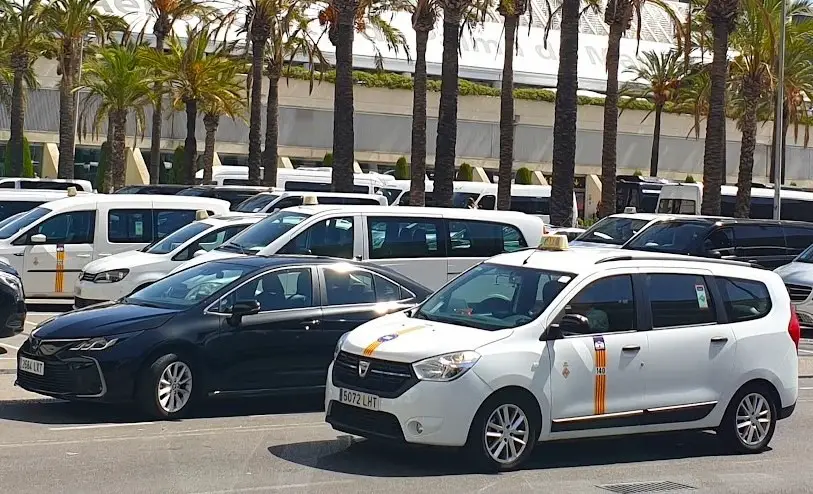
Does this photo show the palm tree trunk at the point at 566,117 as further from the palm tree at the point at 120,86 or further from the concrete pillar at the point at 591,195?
the concrete pillar at the point at 591,195

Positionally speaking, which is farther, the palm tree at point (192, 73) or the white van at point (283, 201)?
the palm tree at point (192, 73)

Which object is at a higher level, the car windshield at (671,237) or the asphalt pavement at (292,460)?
the car windshield at (671,237)

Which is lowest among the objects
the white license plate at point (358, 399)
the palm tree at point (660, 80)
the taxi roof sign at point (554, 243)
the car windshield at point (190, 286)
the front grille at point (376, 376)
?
the white license plate at point (358, 399)

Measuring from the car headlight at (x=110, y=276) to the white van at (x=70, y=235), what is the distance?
2.57 m

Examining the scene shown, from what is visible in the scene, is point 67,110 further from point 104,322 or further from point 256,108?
point 104,322

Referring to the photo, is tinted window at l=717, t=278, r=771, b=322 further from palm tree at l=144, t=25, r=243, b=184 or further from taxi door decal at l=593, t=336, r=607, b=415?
palm tree at l=144, t=25, r=243, b=184

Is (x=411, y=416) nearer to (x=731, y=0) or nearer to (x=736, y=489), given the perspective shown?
(x=736, y=489)

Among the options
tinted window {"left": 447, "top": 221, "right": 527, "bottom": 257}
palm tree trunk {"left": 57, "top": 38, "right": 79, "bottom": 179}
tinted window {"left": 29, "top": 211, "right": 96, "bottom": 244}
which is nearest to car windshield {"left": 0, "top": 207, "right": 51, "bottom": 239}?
tinted window {"left": 29, "top": 211, "right": 96, "bottom": 244}

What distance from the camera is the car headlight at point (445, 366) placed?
8859 mm

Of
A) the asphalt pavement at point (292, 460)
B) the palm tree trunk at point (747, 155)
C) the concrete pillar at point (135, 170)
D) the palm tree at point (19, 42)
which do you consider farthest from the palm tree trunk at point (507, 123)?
the asphalt pavement at point (292, 460)

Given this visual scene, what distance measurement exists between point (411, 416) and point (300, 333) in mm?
2917

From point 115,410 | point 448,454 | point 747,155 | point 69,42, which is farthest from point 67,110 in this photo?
point 448,454

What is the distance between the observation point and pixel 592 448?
10602 millimetres

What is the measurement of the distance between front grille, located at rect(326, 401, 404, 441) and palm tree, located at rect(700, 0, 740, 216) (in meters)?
24.7
